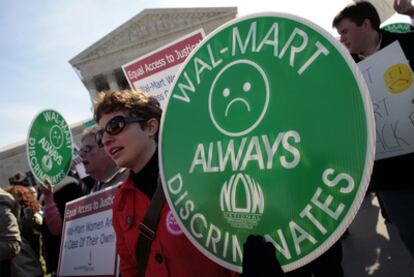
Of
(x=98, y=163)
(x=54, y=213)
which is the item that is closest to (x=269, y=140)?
(x=98, y=163)

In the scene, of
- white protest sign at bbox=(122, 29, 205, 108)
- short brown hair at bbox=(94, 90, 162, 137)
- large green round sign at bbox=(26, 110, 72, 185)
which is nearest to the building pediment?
large green round sign at bbox=(26, 110, 72, 185)

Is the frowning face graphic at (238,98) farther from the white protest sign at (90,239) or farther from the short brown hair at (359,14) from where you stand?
the white protest sign at (90,239)

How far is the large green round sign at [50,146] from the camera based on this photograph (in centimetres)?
305

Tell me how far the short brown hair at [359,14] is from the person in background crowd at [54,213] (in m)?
2.44

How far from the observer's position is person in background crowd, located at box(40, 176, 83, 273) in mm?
2736

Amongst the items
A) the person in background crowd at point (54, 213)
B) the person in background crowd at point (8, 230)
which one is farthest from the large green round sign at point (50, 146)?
the person in background crowd at point (8, 230)

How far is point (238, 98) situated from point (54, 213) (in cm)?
238

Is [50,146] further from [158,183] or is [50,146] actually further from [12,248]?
[158,183]

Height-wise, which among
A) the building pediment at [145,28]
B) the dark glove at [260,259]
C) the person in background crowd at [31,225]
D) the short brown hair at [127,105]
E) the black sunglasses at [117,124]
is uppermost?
the building pediment at [145,28]

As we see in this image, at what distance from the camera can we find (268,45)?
31.8 inches

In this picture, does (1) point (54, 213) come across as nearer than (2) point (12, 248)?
No

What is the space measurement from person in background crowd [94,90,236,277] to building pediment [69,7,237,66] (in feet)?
129

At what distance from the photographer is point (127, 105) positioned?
147cm

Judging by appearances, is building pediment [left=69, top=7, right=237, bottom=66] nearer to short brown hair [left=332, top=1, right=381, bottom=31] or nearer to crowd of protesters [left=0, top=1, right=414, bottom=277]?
short brown hair [left=332, top=1, right=381, bottom=31]
